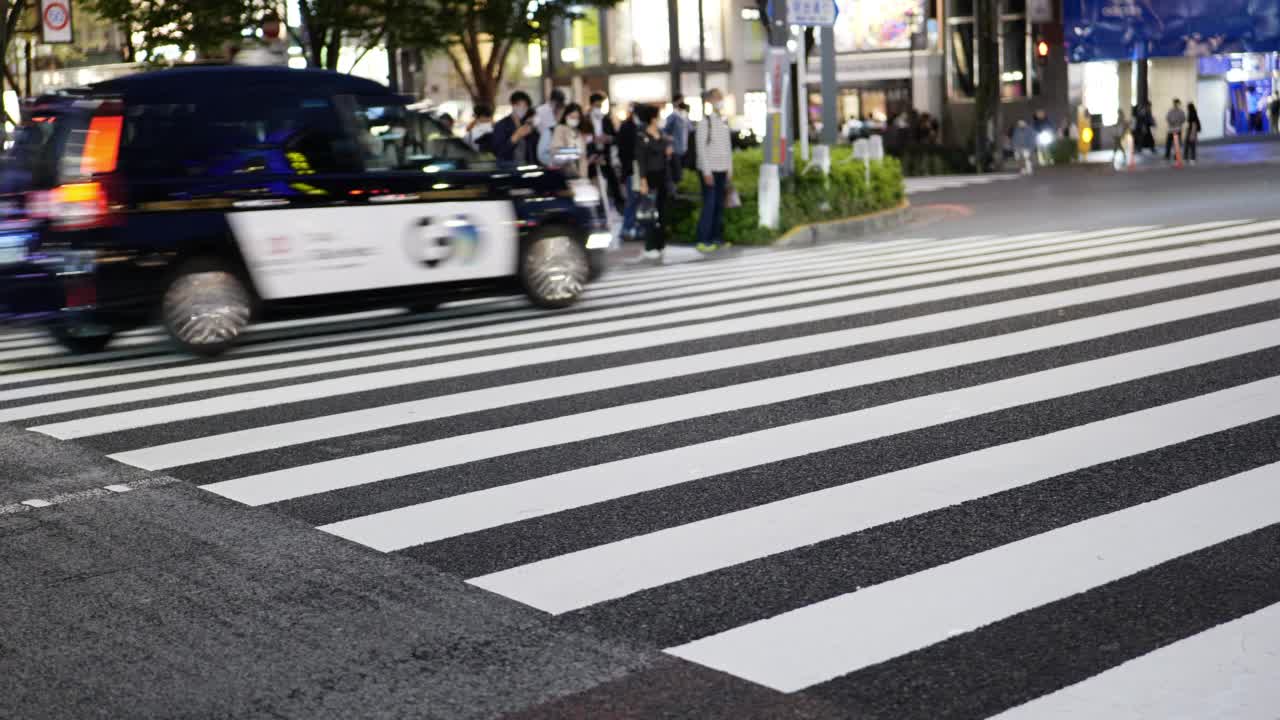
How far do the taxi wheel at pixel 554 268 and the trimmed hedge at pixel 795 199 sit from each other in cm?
610

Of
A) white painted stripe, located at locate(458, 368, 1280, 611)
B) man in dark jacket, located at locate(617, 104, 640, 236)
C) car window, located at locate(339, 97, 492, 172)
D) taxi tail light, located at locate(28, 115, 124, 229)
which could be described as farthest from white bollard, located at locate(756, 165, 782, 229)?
white painted stripe, located at locate(458, 368, 1280, 611)

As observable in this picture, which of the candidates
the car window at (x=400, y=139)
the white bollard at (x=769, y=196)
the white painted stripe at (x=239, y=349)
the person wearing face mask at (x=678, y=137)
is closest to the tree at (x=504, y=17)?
the person wearing face mask at (x=678, y=137)

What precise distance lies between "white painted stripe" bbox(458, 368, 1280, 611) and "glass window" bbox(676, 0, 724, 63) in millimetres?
54229

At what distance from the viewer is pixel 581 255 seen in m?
12.0

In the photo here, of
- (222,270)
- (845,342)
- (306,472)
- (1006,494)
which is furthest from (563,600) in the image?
(222,270)

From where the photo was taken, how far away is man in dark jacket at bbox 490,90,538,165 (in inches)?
671

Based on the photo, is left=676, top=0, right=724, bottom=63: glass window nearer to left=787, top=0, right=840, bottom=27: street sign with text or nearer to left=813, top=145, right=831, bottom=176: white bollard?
left=787, top=0, right=840, bottom=27: street sign with text

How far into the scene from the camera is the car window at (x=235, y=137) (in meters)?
9.74

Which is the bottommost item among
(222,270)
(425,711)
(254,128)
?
(425,711)

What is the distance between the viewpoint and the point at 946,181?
3347 centimetres

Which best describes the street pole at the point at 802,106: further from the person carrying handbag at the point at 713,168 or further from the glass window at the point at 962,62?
the glass window at the point at 962,62

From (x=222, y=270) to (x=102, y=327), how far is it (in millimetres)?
852

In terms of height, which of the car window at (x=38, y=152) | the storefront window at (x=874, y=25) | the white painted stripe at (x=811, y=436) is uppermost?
the storefront window at (x=874, y=25)

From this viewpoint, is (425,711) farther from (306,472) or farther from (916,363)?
(916,363)
